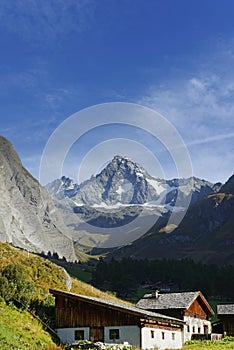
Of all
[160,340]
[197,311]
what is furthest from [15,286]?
[197,311]

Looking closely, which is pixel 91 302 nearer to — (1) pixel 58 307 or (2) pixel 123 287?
(1) pixel 58 307

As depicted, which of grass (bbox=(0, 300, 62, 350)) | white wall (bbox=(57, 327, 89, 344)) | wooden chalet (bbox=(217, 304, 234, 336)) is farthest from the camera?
wooden chalet (bbox=(217, 304, 234, 336))

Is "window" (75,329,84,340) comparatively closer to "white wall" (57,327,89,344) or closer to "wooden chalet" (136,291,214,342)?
"white wall" (57,327,89,344)

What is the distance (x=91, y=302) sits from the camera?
4347 cm

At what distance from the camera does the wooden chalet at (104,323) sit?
4166 centimetres

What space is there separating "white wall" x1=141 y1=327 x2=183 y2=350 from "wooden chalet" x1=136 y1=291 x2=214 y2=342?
9116 millimetres

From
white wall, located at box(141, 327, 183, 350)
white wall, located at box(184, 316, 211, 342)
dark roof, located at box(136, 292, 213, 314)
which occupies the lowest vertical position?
white wall, located at box(141, 327, 183, 350)

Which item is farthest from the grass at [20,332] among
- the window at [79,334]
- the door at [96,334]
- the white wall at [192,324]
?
the white wall at [192,324]

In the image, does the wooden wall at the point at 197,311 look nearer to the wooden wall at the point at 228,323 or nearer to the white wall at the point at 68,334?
the wooden wall at the point at 228,323

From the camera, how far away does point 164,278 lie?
14162 centimetres

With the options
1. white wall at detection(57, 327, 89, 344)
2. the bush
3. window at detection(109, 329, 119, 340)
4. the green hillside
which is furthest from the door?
the bush

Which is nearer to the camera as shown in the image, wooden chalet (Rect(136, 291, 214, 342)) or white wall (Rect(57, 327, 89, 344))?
white wall (Rect(57, 327, 89, 344))

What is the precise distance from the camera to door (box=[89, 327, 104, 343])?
140 feet

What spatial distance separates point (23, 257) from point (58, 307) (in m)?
15.4
